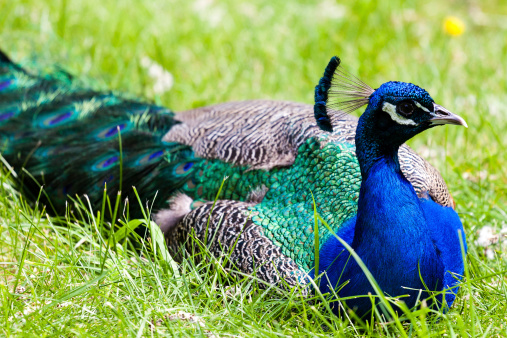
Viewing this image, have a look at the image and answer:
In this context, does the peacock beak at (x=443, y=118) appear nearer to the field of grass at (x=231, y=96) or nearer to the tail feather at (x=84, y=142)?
the field of grass at (x=231, y=96)

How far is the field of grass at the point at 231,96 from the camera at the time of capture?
1.91 m

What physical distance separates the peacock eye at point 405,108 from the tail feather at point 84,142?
3.18 feet

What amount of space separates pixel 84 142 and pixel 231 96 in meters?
1.31

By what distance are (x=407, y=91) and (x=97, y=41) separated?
2.77 metres

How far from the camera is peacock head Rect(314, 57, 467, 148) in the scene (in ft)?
6.20

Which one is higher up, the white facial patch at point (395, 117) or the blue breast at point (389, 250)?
the white facial patch at point (395, 117)

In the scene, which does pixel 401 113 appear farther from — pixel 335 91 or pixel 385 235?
pixel 385 235

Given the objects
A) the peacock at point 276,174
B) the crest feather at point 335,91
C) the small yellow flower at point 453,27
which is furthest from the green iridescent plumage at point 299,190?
the small yellow flower at point 453,27

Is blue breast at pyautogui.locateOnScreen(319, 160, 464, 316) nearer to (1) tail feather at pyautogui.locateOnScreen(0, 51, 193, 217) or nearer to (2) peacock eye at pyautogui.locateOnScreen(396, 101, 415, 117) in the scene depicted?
(2) peacock eye at pyautogui.locateOnScreen(396, 101, 415, 117)

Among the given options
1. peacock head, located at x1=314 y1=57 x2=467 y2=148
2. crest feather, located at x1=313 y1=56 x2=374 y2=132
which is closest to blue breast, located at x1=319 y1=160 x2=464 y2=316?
peacock head, located at x1=314 y1=57 x2=467 y2=148

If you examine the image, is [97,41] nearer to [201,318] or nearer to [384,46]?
[384,46]

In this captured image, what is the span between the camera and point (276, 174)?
94.0 inches

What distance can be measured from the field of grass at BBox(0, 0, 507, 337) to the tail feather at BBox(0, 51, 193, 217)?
152 mm

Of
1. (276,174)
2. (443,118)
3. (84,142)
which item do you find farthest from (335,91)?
(84,142)
